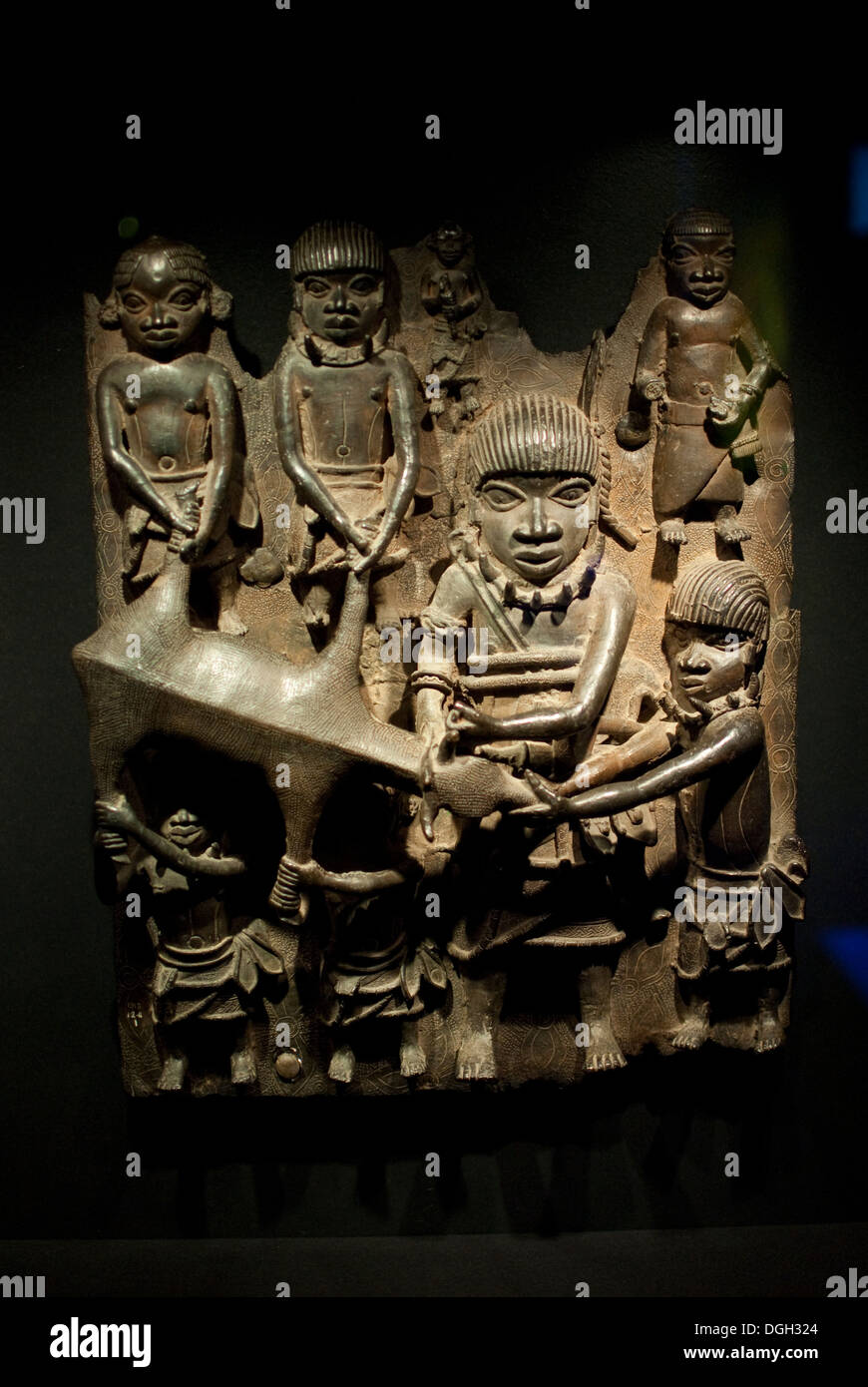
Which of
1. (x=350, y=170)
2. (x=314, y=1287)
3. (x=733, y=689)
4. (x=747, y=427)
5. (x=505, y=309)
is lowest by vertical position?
(x=314, y=1287)

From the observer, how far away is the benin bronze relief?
300 cm

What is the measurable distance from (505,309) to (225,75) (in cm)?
91

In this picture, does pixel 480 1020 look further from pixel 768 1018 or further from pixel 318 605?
pixel 318 605

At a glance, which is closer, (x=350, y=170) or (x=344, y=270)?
(x=344, y=270)

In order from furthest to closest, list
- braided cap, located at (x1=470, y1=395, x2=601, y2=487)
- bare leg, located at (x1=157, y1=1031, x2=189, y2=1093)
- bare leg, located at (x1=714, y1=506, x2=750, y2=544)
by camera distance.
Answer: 1. bare leg, located at (x1=157, y1=1031, x2=189, y2=1093)
2. bare leg, located at (x1=714, y1=506, x2=750, y2=544)
3. braided cap, located at (x1=470, y1=395, x2=601, y2=487)

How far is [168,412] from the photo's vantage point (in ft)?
10.2

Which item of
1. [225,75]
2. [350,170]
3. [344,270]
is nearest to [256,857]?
[344,270]

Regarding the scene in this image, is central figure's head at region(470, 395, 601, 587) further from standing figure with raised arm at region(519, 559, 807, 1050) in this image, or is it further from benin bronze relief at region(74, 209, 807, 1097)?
standing figure with raised arm at region(519, 559, 807, 1050)

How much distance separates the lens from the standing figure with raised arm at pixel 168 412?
3.06 metres

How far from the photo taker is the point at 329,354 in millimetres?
3070

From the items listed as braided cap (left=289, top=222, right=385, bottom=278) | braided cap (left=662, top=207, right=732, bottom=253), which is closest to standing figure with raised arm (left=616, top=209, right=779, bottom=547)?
braided cap (left=662, top=207, right=732, bottom=253)

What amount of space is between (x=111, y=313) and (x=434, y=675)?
1.21 m

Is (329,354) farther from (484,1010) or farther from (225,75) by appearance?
(484,1010)

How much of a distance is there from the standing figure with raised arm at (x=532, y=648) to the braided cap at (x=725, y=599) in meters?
0.15
